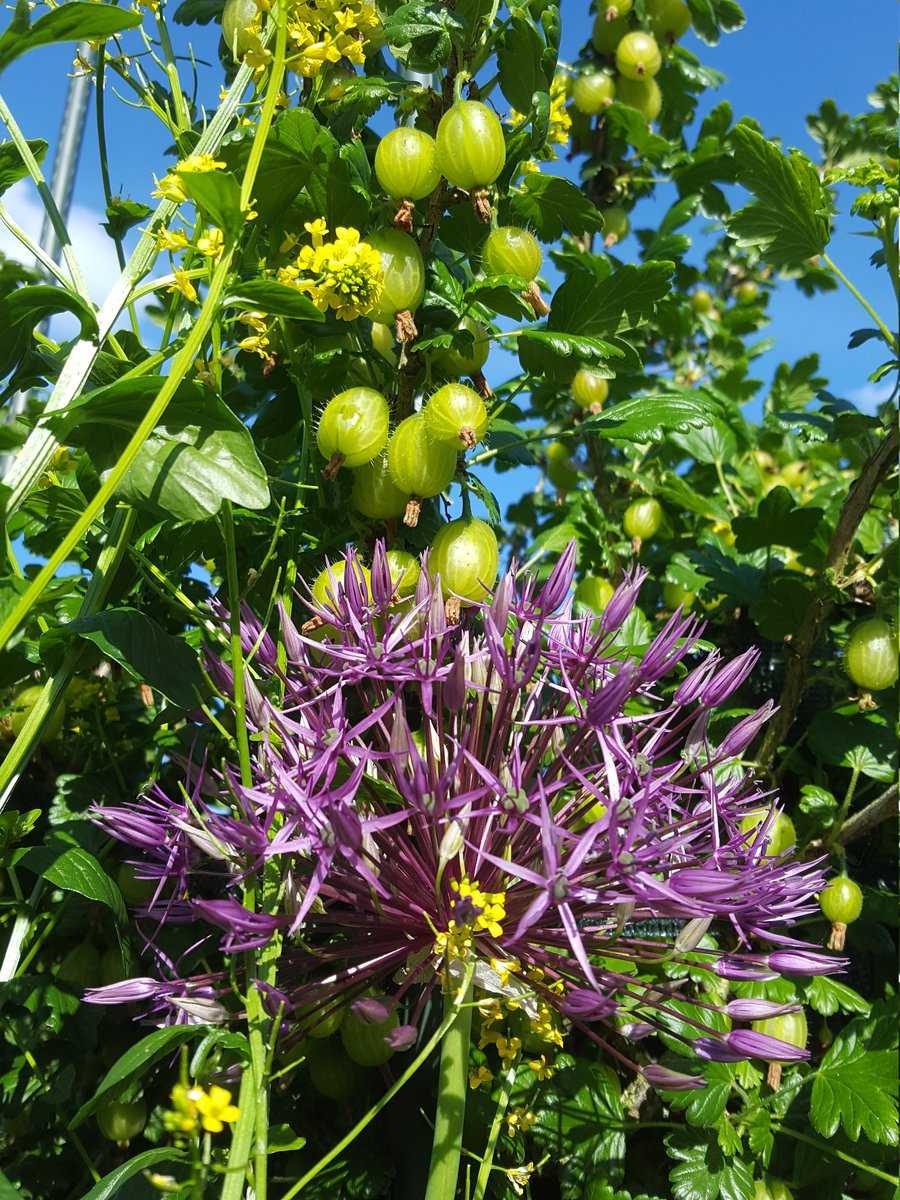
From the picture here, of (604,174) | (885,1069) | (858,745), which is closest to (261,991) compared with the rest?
(885,1069)

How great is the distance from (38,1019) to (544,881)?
0.46 metres

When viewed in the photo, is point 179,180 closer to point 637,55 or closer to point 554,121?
point 554,121

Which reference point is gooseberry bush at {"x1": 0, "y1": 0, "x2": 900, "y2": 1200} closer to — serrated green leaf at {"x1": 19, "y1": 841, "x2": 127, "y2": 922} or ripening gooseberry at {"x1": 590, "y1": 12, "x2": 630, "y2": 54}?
serrated green leaf at {"x1": 19, "y1": 841, "x2": 127, "y2": 922}

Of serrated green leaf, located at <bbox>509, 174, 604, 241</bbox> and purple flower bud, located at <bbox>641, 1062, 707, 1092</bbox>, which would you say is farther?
serrated green leaf, located at <bbox>509, 174, 604, 241</bbox>

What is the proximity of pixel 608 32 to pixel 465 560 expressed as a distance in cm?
100

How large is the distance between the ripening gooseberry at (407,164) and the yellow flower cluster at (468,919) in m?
0.49

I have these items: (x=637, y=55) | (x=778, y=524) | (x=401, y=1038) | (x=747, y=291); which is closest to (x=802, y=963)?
(x=401, y=1038)

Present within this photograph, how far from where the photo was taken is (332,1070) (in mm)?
768

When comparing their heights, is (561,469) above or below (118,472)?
above

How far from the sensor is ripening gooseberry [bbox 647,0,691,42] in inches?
51.7

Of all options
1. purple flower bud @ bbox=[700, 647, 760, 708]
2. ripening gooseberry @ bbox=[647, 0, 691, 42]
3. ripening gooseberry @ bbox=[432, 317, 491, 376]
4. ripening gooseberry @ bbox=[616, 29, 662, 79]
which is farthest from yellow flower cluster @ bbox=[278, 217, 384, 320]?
ripening gooseberry @ bbox=[647, 0, 691, 42]

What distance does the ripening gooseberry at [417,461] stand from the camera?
0.70m

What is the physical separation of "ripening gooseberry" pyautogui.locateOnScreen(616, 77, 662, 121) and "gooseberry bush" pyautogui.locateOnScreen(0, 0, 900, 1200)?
0.39 metres

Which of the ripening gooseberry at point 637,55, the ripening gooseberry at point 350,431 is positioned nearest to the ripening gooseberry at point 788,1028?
the ripening gooseberry at point 350,431
